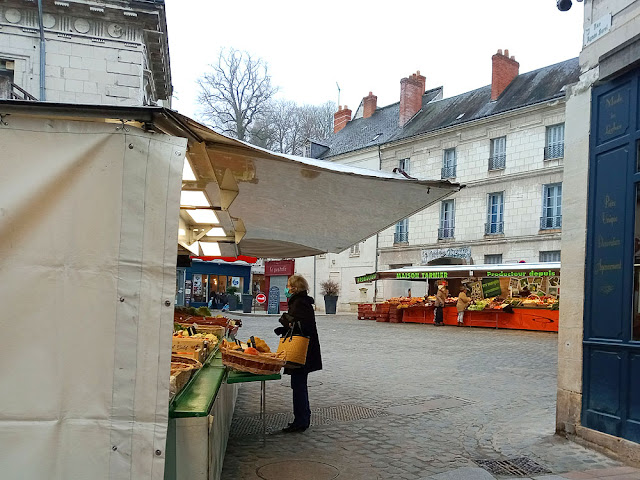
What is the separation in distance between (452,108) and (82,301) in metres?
31.5

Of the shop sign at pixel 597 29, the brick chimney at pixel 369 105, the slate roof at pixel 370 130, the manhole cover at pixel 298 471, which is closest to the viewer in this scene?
the manhole cover at pixel 298 471

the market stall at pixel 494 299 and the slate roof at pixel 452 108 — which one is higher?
the slate roof at pixel 452 108

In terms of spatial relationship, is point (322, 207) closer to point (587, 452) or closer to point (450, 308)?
point (587, 452)

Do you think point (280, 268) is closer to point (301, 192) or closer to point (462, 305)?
A: point (462, 305)

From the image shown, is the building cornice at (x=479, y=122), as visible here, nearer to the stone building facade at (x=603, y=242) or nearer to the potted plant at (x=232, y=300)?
the potted plant at (x=232, y=300)

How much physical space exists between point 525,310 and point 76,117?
65.6 feet

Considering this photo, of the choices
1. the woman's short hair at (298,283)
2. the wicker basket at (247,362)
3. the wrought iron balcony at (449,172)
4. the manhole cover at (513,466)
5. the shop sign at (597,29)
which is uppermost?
the wrought iron balcony at (449,172)

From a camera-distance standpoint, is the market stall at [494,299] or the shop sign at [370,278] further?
the shop sign at [370,278]

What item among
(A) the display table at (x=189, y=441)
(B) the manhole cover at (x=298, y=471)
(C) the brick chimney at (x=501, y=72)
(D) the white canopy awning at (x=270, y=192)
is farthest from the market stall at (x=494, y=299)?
(A) the display table at (x=189, y=441)

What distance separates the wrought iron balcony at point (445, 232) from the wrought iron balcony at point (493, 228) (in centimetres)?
215

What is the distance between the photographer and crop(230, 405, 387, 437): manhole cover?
21.1 feet

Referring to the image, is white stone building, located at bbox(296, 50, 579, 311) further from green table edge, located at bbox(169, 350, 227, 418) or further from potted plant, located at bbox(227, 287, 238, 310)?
green table edge, located at bbox(169, 350, 227, 418)

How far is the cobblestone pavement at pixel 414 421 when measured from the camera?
5.25 meters

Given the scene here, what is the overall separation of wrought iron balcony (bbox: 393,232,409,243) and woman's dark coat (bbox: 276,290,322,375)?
26731 millimetres
